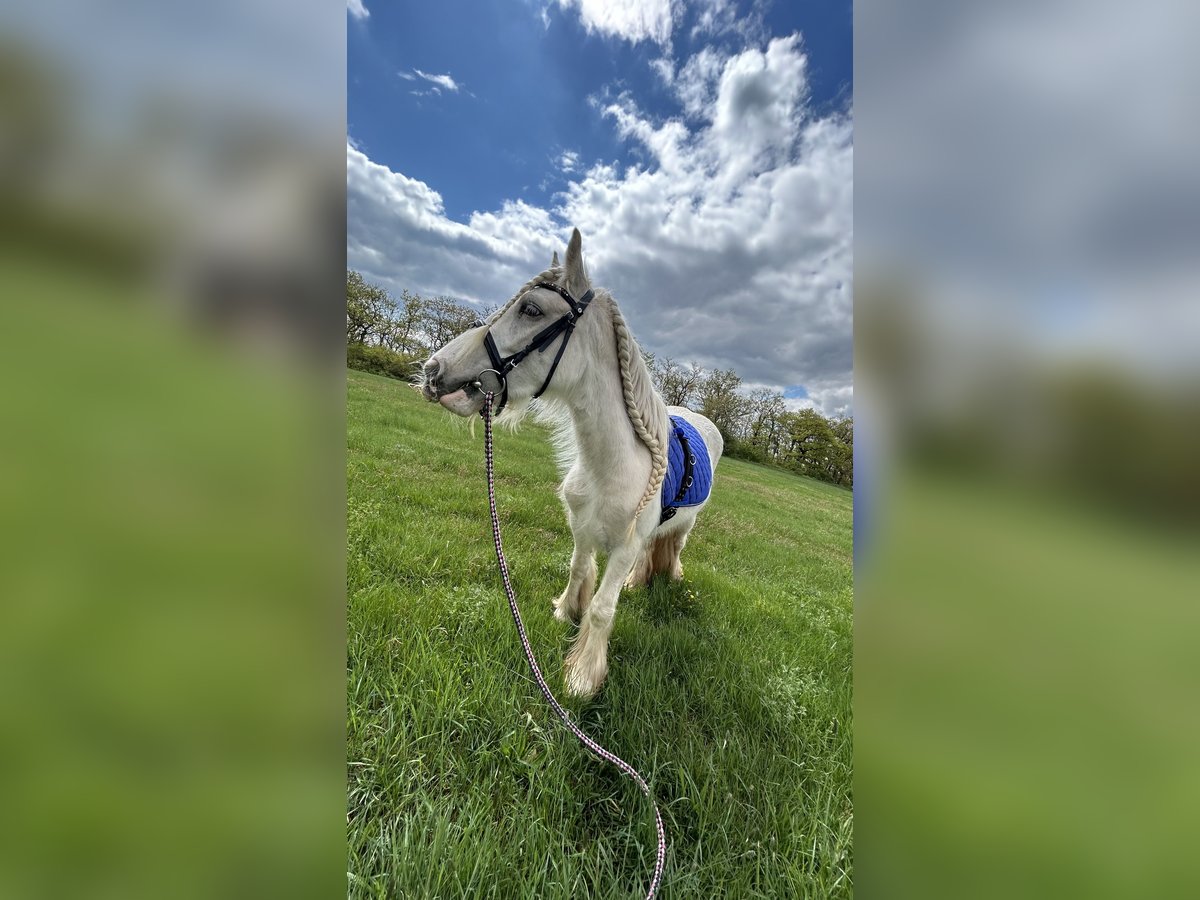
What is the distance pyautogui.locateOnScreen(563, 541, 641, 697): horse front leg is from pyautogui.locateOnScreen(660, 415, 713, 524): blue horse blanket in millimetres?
574

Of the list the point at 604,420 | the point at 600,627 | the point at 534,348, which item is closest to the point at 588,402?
the point at 604,420

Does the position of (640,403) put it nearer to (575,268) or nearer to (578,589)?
(575,268)

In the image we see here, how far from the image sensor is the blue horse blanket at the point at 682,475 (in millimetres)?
3471

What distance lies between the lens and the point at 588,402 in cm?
281

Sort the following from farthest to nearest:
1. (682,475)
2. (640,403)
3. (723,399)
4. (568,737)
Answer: (723,399)
(682,475)
(640,403)
(568,737)

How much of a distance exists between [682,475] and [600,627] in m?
1.30

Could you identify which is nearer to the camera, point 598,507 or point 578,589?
point 598,507

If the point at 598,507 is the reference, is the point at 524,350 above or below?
above

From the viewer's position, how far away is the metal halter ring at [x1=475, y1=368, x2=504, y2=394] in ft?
7.92

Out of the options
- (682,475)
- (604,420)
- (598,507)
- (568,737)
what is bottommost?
(568,737)
